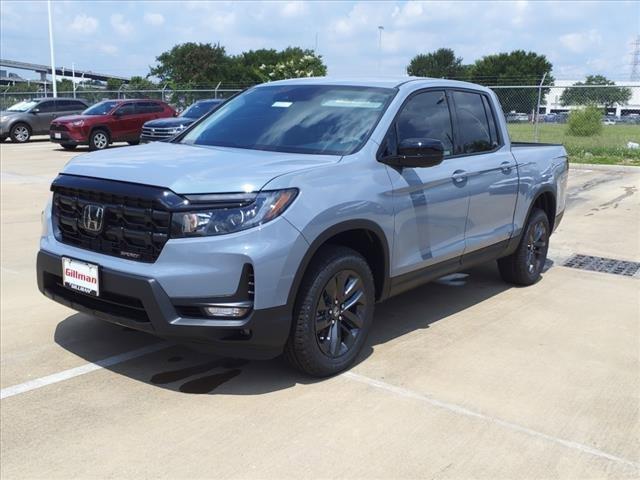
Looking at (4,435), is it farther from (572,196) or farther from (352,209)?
(572,196)

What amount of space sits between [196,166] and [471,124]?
2.63 meters

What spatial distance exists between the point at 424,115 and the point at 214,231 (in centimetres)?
213

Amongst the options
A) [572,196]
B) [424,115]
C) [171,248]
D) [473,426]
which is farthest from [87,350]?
[572,196]

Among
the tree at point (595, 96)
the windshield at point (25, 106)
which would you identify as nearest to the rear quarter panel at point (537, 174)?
Answer: the tree at point (595, 96)

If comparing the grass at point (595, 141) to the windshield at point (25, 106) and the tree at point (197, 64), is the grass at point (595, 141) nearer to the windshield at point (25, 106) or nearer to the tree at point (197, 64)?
the windshield at point (25, 106)

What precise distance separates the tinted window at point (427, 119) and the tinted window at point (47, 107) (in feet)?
74.2

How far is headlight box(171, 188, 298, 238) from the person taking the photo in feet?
11.6

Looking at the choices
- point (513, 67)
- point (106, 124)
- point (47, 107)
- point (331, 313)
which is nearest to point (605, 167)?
point (331, 313)

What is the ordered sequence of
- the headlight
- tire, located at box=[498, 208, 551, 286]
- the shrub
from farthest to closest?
the shrub, tire, located at box=[498, 208, 551, 286], the headlight

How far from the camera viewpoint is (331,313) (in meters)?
4.05

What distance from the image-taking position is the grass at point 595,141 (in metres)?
17.9

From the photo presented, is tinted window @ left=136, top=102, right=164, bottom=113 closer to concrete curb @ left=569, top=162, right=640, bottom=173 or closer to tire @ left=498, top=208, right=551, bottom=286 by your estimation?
concrete curb @ left=569, top=162, right=640, bottom=173

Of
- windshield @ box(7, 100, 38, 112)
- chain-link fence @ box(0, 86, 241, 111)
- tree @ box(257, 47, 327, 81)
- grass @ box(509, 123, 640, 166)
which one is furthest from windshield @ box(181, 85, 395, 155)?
tree @ box(257, 47, 327, 81)

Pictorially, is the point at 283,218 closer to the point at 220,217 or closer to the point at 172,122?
the point at 220,217
